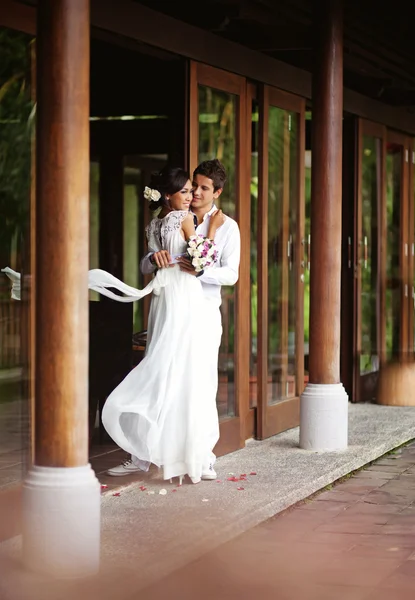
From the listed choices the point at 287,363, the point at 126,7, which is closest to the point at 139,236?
the point at 287,363

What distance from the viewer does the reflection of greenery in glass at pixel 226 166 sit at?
7.51 m

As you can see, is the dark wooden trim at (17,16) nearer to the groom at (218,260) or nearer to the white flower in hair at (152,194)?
the white flower in hair at (152,194)

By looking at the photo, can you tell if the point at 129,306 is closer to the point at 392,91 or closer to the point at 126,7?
the point at 126,7

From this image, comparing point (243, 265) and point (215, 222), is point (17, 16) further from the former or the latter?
point (243, 265)

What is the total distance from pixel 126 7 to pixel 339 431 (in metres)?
2.92

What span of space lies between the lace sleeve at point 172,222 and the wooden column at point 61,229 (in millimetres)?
1701

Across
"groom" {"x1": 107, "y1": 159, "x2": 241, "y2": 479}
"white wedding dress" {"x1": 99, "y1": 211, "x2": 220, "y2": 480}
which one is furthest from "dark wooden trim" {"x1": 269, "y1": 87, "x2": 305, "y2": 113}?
"white wedding dress" {"x1": 99, "y1": 211, "x2": 220, "y2": 480}

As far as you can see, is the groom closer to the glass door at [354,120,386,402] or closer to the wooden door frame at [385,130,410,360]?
the glass door at [354,120,386,402]

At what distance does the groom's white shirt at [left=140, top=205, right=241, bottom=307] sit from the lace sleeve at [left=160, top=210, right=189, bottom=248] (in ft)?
0.44

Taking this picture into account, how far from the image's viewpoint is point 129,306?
7.81 metres

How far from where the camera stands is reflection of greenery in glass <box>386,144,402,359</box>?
11.3 meters

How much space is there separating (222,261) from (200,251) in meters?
0.41

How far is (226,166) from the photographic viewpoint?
7.67 meters

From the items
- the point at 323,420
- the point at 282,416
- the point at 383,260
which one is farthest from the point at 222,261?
the point at 383,260
